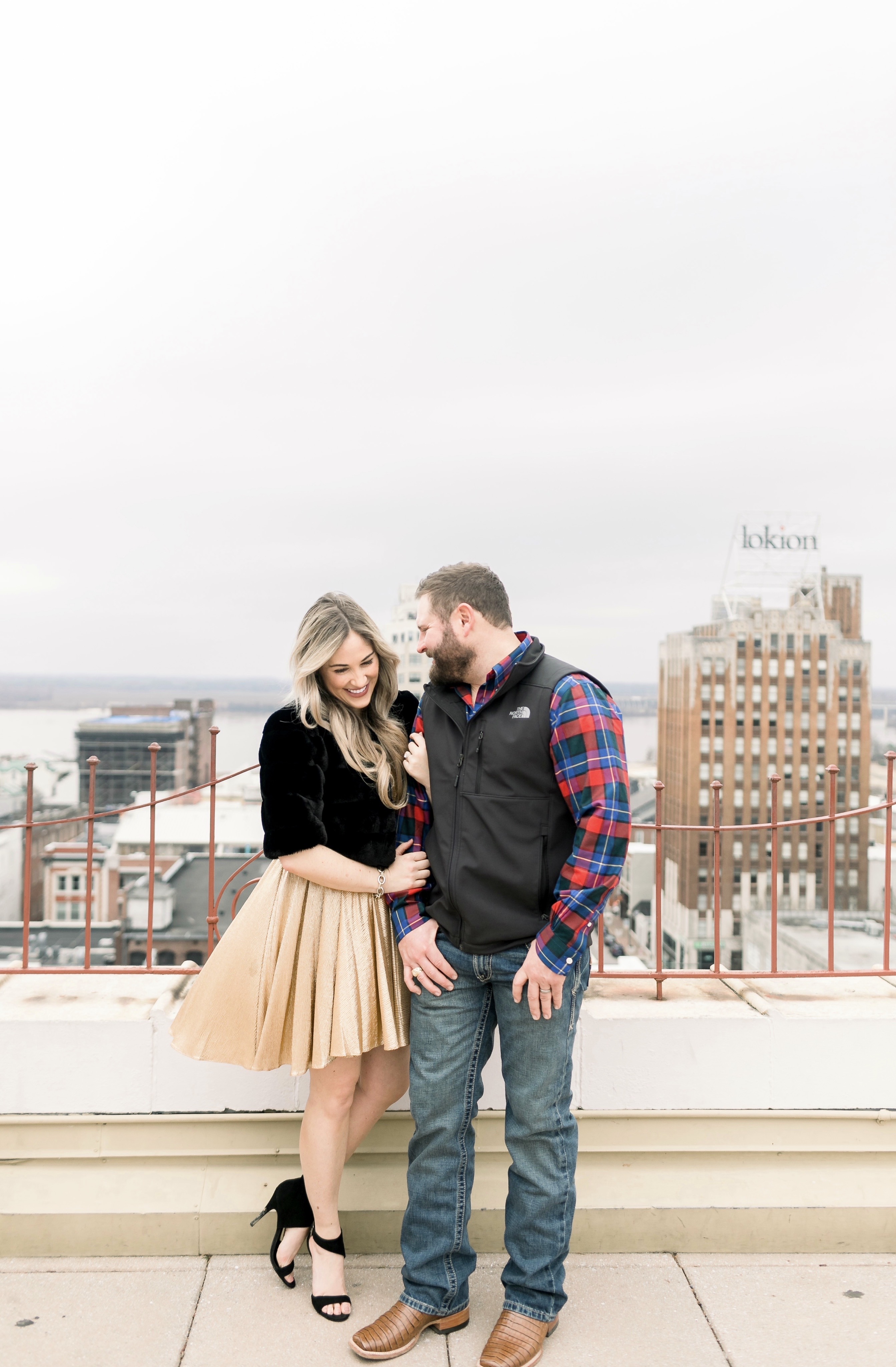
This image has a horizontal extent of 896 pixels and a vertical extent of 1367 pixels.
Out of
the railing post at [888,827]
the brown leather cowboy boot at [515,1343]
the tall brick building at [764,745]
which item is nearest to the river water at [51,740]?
the tall brick building at [764,745]

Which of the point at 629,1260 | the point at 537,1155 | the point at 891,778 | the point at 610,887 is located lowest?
the point at 629,1260

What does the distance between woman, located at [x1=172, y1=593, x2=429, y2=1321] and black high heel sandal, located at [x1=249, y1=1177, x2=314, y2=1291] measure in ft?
0.23

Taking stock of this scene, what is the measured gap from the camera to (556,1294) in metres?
2.18

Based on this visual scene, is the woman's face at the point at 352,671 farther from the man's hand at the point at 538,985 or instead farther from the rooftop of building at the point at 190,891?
the rooftop of building at the point at 190,891

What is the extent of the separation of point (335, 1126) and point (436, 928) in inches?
24.0

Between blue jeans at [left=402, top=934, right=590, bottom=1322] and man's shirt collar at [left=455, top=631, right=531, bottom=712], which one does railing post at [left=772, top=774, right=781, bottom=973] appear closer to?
blue jeans at [left=402, top=934, right=590, bottom=1322]

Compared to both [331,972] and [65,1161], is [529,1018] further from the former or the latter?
[65,1161]

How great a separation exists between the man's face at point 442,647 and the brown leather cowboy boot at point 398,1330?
1591 mm

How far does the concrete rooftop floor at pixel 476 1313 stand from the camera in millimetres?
2150

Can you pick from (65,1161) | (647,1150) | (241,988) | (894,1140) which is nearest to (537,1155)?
(647,1150)

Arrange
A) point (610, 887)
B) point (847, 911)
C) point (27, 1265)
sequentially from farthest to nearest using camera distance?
point (847, 911) → point (27, 1265) → point (610, 887)

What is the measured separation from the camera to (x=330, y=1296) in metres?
2.30

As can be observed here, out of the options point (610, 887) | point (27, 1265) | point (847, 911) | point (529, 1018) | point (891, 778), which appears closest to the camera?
point (610, 887)

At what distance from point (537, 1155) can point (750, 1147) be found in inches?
34.1
